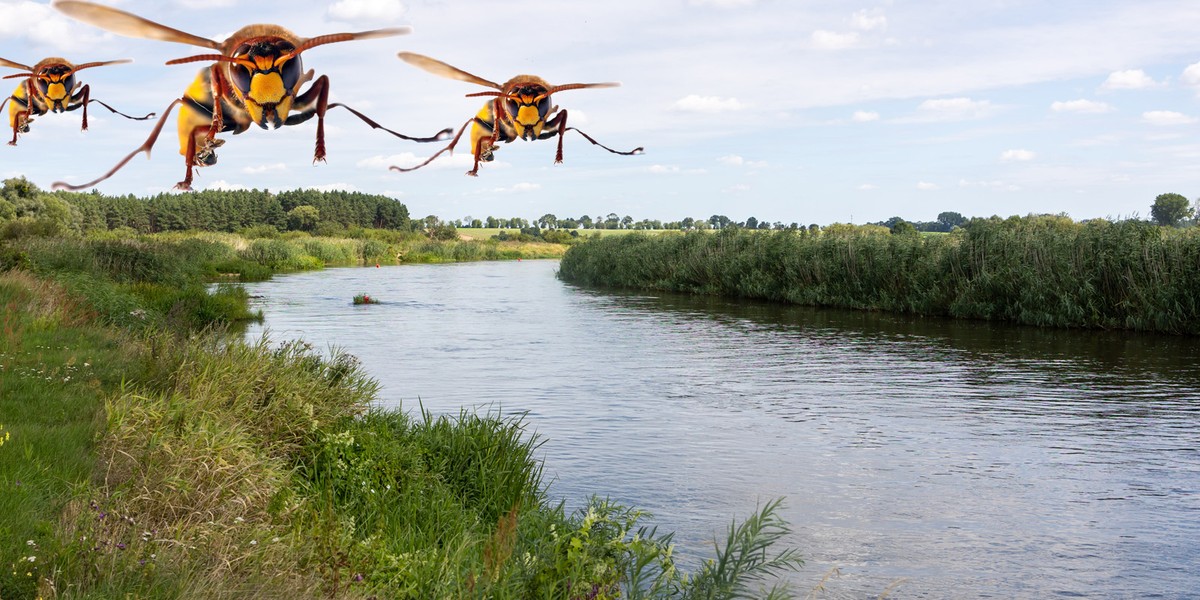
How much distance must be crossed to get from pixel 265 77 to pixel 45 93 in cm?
262

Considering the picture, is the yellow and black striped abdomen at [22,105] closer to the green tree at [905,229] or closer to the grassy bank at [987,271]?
the grassy bank at [987,271]

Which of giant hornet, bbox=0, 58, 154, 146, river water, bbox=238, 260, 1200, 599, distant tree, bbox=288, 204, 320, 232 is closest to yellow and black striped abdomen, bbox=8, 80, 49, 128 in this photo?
giant hornet, bbox=0, 58, 154, 146

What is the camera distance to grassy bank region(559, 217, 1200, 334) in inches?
1190

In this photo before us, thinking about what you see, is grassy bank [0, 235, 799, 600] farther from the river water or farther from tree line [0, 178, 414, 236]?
tree line [0, 178, 414, 236]

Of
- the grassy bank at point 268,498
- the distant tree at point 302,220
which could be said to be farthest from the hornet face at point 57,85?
the distant tree at point 302,220

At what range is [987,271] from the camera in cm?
3541

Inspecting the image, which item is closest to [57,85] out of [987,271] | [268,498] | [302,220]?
[268,498]

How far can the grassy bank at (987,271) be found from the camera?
30219mm

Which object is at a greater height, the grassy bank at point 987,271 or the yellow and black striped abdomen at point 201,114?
the yellow and black striped abdomen at point 201,114

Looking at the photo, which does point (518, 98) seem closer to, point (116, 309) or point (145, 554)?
point (145, 554)

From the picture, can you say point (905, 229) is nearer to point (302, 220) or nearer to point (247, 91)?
point (302, 220)

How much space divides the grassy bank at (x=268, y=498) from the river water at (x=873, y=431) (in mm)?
1348

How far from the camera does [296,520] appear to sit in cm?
841

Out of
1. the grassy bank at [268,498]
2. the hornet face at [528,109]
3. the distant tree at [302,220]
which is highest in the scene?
the distant tree at [302,220]
